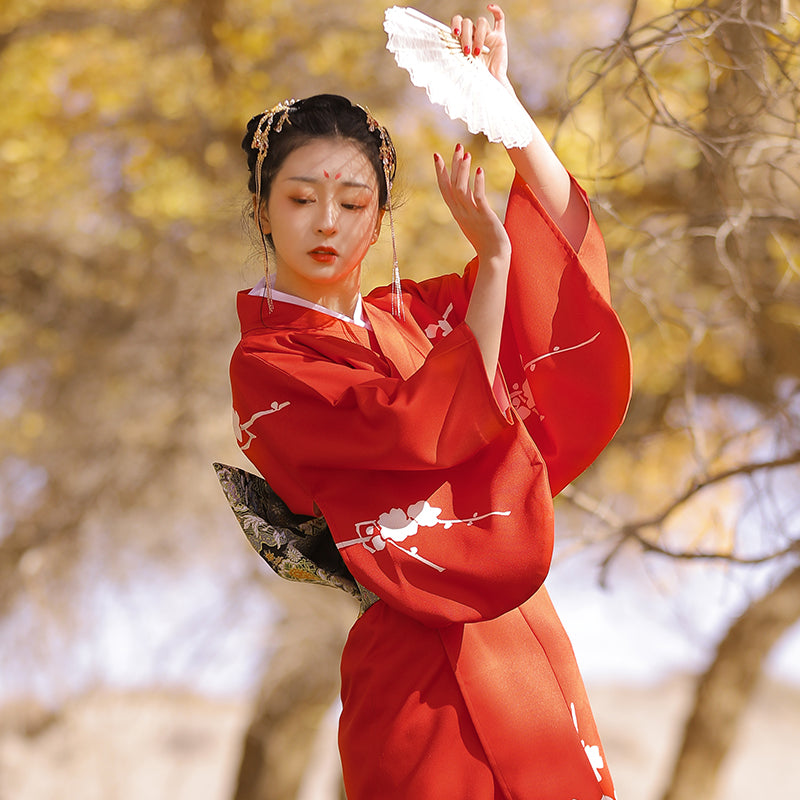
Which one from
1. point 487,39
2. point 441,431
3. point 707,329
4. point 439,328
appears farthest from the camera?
point 707,329

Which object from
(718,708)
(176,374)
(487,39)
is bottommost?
(718,708)

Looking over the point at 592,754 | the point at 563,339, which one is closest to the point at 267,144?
the point at 563,339

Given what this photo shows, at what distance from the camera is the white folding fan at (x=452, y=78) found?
98cm

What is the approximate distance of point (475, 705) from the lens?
98 centimetres

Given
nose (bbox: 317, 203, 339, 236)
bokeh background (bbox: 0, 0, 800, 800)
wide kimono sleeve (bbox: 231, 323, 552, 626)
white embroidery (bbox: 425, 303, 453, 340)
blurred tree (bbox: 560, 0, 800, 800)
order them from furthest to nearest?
1. bokeh background (bbox: 0, 0, 800, 800)
2. blurred tree (bbox: 560, 0, 800, 800)
3. white embroidery (bbox: 425, 303, 453, 340)
4. nose (bbox: 317, 203, 339, 236)
5. wide kimono sleeve (bbox: 231, 323, 552, 626)

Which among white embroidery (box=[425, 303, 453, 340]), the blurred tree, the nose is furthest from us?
the blurred tree

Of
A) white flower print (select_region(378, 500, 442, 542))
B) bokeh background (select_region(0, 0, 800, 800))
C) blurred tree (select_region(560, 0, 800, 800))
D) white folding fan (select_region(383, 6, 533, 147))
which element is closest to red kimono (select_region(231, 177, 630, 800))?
white flower print (select_region(378, 500, 442, 542))

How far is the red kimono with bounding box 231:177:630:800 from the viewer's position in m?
0.96

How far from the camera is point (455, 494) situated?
101 centimetres

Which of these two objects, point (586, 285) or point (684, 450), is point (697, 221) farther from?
point (684, 450)

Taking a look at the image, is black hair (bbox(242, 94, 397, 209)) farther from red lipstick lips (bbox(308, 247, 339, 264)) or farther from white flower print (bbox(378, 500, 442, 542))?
white flower print (bbox(378, 500, 442, 542))

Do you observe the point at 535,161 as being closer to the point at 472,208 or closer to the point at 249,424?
the point at 472,208

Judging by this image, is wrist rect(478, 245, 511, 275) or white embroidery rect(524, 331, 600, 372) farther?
white embroidery rect(524, 331, 600, 372)

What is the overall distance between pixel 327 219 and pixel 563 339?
0.28 metres
